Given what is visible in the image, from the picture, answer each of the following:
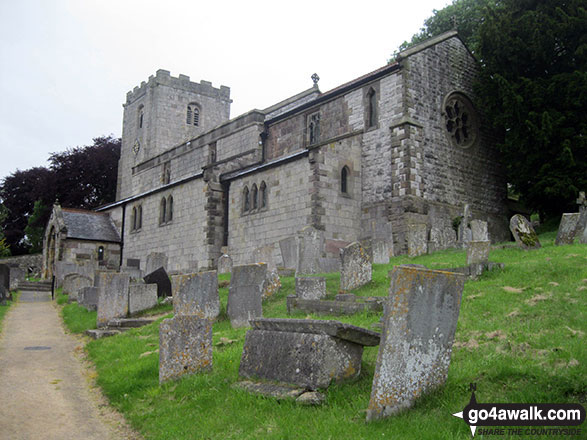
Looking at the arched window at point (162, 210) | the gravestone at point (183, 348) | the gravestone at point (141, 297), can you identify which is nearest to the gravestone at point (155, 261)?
the gravestone at point (141, 297)

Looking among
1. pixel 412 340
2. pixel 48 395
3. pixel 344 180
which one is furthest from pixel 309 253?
pixel 412 340

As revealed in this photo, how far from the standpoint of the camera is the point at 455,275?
549 cm

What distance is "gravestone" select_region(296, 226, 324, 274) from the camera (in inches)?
→ 585

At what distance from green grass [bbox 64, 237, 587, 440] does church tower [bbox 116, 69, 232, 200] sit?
35228mm

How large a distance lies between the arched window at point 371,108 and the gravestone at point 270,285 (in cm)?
1195

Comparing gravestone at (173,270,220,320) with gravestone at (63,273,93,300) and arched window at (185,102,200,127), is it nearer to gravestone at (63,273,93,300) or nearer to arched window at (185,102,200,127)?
gravestone at (63,273,93,300)

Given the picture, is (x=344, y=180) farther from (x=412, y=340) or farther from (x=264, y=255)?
(x=412, y=340)

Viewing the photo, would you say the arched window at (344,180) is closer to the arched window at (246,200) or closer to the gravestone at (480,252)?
the arched window at (246,200)

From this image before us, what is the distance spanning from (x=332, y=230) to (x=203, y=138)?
16.0m

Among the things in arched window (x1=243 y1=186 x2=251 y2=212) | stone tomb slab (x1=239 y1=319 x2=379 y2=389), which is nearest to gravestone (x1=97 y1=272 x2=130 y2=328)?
stone tomb slab (x1=239 y1=319 x2=379 y2=389)

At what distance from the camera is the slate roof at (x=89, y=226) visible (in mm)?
33844

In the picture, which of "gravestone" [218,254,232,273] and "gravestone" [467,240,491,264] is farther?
"gravestone" [218,254,232,273]

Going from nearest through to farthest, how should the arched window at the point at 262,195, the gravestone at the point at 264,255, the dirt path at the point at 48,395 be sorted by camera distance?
the dirt path at the point at 48,395 < the gravestone at the point at 264,255 < the arched window at the point at 262,195

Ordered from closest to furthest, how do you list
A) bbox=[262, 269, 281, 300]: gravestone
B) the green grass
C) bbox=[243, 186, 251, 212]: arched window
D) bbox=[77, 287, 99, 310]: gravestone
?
the green grass, bbox=[262, 269, 281, 300]: gravestone, bbox=[77, 287, 99, 310]: gravestone, bbox=[243, 186, 251, 212]: arched window
